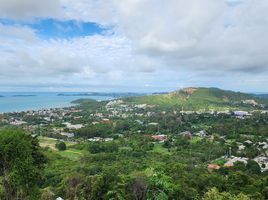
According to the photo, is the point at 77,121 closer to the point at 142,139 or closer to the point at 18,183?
the point at 142,139

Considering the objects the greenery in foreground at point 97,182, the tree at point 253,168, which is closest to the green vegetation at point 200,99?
the tree at point 253,168

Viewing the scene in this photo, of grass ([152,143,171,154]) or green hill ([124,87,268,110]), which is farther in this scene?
green hill ([124,87,268,110])

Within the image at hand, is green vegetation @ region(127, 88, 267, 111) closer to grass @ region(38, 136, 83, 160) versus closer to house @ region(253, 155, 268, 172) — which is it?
grass @ region(38, 136, 83, 160)

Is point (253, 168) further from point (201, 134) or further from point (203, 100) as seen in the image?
point (203, 100)

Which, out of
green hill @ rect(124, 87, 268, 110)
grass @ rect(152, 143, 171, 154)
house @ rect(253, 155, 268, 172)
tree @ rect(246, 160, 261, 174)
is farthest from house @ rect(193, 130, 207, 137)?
green hill @ rect(124, 87, 268, 110)

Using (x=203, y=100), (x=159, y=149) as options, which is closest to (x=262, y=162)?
(x=159, y=149)

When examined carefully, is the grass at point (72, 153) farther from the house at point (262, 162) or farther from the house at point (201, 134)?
the house at point (201, 134)

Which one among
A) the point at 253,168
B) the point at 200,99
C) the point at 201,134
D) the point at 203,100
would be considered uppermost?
the point at 200,99
